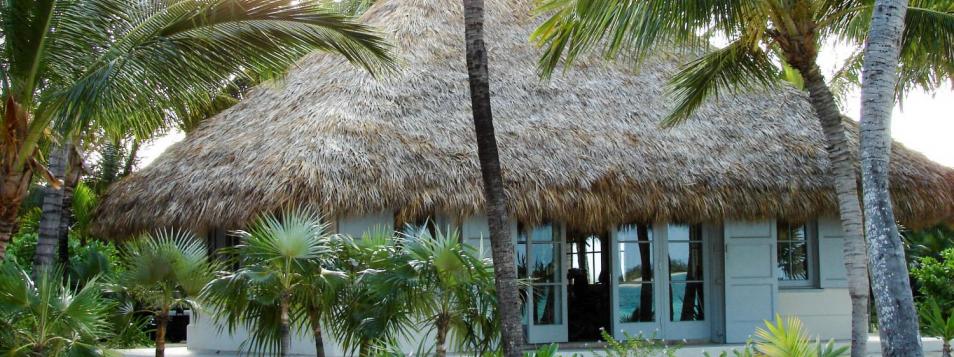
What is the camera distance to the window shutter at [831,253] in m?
11.6

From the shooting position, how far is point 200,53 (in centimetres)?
767

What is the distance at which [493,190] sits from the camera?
21.1ft

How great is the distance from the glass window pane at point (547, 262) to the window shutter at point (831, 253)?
323 centimetres

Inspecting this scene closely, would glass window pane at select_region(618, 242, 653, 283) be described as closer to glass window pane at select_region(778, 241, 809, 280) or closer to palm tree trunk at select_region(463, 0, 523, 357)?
glass window pane at select_region(778, 241, 809, 280)

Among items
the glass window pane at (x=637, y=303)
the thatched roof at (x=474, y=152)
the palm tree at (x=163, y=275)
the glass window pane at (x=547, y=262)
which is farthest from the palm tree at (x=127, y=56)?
the glass window pane at (x=637, y=303)

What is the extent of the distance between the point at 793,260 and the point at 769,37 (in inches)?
173

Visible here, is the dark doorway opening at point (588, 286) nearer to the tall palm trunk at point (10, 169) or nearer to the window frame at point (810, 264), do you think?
the window frame at point (810, 264)

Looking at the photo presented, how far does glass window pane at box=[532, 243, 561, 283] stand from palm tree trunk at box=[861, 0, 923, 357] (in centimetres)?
552

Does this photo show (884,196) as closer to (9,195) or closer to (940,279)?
(9,195)

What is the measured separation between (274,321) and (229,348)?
3.70 meters

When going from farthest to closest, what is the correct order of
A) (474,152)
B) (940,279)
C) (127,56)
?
(940,279)
(474,152)
(127,56)

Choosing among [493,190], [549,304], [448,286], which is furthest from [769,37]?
[549,304]

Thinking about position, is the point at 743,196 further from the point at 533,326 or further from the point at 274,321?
the point at 274,321

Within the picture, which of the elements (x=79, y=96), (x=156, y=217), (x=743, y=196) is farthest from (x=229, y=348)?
(x=743, y=196)
